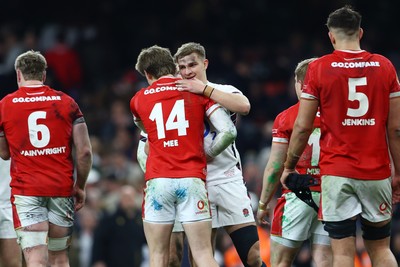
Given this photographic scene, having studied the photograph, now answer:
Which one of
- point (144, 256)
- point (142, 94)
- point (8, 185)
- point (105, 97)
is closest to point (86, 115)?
point (105, 97)

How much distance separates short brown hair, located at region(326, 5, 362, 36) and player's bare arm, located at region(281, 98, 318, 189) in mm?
676

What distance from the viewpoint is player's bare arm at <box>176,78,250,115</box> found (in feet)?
32.6

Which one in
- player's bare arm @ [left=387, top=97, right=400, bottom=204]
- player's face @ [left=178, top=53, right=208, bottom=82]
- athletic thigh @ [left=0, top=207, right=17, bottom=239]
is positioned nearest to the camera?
player's bare arm @ [left=387, top=97, right=400, bottom=204]

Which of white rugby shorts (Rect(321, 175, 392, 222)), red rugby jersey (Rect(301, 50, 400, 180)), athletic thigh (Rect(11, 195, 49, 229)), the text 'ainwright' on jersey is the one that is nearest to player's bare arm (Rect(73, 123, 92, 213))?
the text 'ainwright' on jersey

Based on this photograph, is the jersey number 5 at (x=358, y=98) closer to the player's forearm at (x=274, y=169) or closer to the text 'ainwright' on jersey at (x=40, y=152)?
the player's forearm at (x=274, y=169)

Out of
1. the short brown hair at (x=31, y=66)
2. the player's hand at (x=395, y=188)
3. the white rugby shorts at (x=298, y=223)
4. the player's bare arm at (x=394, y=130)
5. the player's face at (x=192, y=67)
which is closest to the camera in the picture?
the player's bare arm at (x=394, y=130)

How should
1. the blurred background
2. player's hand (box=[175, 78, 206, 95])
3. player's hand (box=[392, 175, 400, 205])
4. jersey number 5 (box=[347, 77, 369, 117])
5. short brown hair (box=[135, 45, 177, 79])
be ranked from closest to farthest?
1. jersey number 5 (box=[347, 77, 369, 117])
2. player's hand (box=[392, 175, 400, 205])
3. player's hand (box=[175, 78, 206, 95])
4. short brown hair (box=[135, 45, 177, 79])
5. the blurred background

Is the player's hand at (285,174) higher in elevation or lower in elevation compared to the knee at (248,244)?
higher

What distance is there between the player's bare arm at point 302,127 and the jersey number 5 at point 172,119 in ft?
3.27

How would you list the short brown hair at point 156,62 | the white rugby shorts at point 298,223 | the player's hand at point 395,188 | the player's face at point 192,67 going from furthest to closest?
the white rugby shorts at point 298,223 < the player's face at point 192,67 < the short brown hair at point 156,62 < the player's hand at point 395,188

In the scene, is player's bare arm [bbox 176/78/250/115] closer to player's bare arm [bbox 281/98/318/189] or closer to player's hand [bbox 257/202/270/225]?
player's bare arm [bbox 281/98/318/189]

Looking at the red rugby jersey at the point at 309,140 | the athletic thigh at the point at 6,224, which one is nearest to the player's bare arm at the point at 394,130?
the red rugby jersey at the point at 309,140

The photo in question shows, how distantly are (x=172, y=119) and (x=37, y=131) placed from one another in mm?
1448

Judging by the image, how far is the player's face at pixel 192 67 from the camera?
10297 mm
